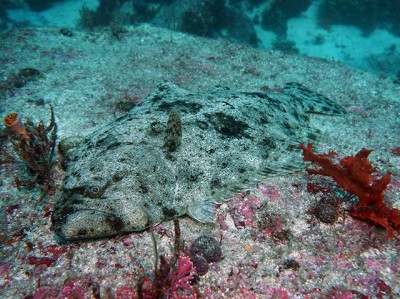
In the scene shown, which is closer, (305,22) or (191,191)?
(191,191)

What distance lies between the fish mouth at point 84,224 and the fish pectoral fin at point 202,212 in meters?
1.10

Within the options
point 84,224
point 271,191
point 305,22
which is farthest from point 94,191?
point 305,22

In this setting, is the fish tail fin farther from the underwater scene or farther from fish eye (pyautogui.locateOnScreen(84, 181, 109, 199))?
fish eye (pyautogui.locateOnScreen(84, 181, 109, 199))

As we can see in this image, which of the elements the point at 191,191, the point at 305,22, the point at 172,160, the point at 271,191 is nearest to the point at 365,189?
the point at 271,191

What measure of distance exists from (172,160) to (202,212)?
→ 0.96 meters

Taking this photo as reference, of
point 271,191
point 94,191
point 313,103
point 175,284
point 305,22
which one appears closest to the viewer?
point 175,284

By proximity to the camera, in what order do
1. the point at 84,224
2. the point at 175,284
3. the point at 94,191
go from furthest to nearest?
the point at 94,191 → the point at 84,224 → the point at 175,284

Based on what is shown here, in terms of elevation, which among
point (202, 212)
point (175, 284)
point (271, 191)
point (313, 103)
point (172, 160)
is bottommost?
point (175, 284)

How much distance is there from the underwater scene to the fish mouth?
17mm

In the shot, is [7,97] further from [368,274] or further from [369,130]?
[369,130]

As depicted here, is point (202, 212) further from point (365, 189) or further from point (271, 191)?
point (365, 189)

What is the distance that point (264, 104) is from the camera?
17.9 ft

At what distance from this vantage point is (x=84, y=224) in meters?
3.15

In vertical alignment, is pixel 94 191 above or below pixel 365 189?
below
